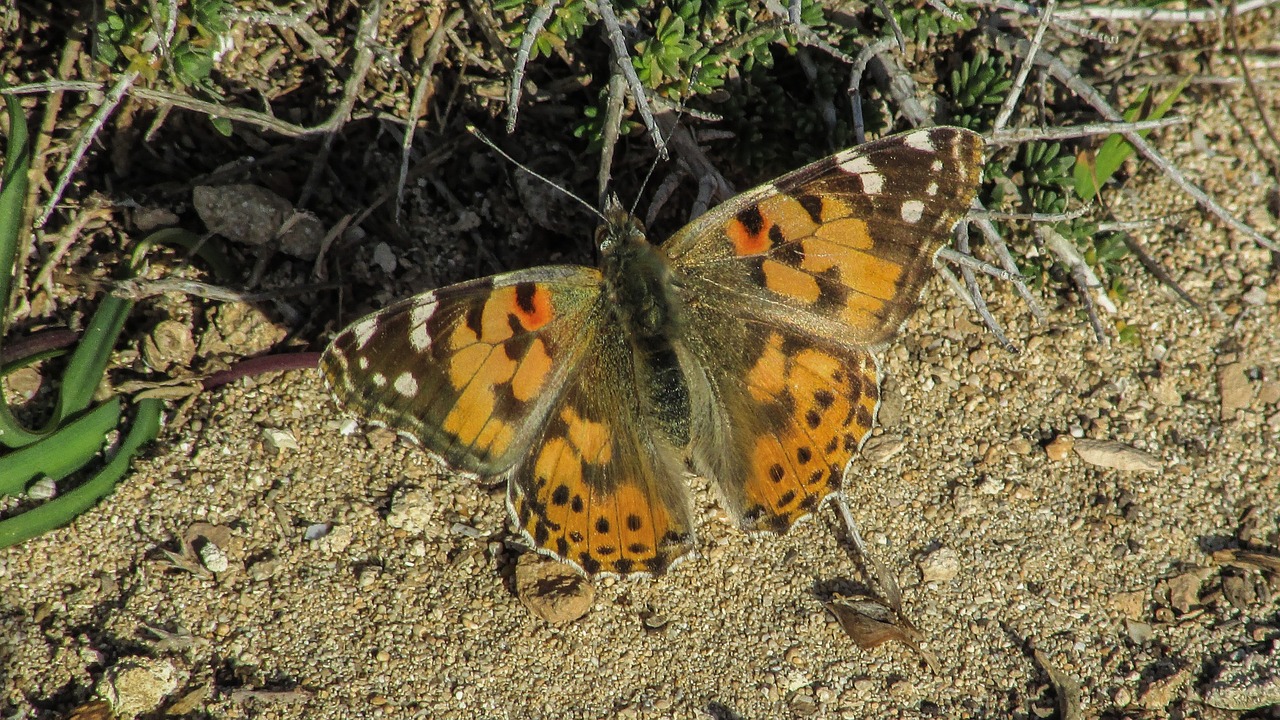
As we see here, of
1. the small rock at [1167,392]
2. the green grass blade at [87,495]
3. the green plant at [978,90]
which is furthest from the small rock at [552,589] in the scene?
the small rock at [1167,392]

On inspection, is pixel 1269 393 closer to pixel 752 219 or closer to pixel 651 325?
pixel 752 219

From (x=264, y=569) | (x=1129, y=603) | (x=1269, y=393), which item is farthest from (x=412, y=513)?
(x=1269, y=393)

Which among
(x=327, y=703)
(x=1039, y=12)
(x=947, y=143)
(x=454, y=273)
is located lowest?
(x=327, y=703)

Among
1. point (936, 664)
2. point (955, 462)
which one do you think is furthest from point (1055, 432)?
point (936, 664)

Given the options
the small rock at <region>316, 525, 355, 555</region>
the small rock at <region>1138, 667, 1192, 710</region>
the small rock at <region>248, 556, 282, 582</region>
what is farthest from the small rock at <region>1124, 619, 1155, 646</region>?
the small rock at <region>248, 556, 282, 582</region>

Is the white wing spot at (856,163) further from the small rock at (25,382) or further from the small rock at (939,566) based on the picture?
the small rock at (25,382)

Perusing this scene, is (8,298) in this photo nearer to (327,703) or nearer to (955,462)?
(327,703)
